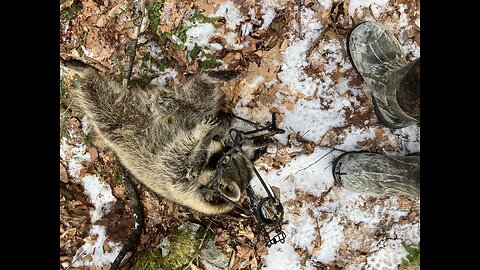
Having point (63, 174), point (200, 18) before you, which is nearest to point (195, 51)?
point (200, 18)

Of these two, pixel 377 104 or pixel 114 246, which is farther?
pixel 114 246

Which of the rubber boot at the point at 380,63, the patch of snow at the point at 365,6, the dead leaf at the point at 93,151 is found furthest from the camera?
the dead leaf at the point at 93,151

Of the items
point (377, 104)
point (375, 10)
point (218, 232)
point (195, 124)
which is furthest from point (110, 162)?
point (375, 10)

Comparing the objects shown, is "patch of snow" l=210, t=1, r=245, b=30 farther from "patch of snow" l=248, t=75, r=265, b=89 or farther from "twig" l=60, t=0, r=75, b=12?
"twig" l=60, t=0, r=75, b=12

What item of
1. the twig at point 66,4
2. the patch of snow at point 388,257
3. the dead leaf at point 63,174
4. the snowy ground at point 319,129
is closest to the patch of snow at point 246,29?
the snowy ground at point 319,129

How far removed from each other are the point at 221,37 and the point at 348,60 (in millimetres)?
1597

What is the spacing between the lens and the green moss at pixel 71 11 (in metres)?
4.94

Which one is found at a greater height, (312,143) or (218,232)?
(312,143)

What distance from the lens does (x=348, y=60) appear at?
4836 millimetres

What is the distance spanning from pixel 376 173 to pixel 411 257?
1.41 meters

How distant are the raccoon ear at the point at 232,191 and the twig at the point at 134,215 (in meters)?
1.41

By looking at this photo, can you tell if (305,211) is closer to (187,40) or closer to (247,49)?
(247,49)

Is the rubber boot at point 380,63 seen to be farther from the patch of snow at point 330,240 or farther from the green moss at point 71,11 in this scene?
the green moss at point 71,11
